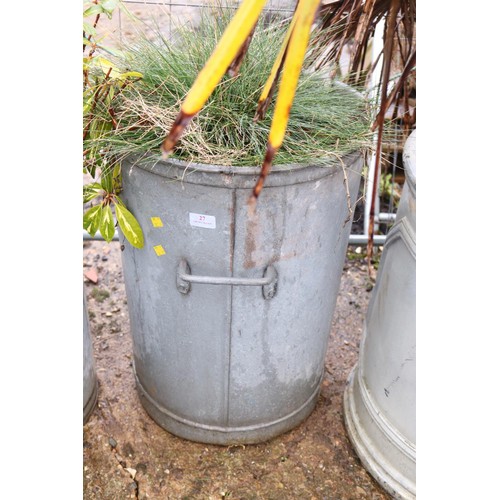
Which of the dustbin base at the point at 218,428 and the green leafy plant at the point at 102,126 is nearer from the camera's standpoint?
the green leafy plant at the point at 102,126

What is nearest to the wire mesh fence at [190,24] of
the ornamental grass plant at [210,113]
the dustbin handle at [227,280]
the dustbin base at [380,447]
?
the ornamental grass plant at [210,113]

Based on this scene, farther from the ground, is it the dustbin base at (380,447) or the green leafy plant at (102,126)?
the green leafy plant at (102,126)

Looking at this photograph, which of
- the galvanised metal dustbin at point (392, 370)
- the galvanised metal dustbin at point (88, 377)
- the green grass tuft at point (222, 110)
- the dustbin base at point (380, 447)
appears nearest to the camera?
the green grass tuft at point (222, 110)

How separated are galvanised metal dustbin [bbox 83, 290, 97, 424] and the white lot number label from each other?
2.04ft

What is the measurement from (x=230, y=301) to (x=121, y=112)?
555 mm

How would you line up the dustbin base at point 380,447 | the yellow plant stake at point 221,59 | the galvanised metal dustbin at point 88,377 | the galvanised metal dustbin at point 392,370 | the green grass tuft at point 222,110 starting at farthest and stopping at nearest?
1. the galvanised metal dustbin at point 88,377
2. the dustbin base at point 380,447
3. the galvanised metal dustbin at point 392,370
4. the green grass tuft at point 222,110
5. the yellow plant stake at point 221,59

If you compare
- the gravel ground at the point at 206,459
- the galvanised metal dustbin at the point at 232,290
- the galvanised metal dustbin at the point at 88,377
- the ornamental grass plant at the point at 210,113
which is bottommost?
the gravel ground at the point at 206,459

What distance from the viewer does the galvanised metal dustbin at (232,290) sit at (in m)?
1.39

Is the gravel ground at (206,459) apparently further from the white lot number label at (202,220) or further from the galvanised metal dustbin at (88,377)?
the white lot number label at (202,220)

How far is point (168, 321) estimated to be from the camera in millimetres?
1662

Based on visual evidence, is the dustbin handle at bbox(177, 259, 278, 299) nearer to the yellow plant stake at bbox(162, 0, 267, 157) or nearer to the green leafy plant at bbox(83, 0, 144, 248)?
the green leafy plant at bbox(83, 0, 144, 248)

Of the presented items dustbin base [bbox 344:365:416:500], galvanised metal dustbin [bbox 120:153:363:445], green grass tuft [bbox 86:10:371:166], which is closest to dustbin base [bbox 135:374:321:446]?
galvanised metal dustbin [bbox 120:153:363:445]

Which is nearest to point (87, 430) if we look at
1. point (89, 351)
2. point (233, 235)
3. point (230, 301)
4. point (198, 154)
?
point (89, 351)

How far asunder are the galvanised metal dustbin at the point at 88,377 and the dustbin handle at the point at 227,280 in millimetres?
477
